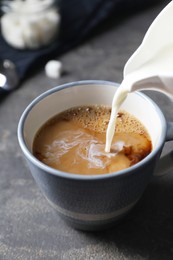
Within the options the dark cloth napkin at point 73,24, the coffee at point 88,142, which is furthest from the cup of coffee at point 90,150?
the dark cloth napkin at point 73,24

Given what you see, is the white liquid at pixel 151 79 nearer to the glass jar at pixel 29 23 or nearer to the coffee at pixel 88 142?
the coffee at pixel 88 142

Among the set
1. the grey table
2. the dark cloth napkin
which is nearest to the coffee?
the grey table

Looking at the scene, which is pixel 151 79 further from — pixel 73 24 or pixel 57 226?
pixel 73 24

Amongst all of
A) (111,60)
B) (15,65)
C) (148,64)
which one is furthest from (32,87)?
(148,64)

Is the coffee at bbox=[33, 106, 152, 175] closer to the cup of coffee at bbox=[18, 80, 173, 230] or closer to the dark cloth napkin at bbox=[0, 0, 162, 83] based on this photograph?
the cup of coffee at bbox=[18, 80, 173, 230]

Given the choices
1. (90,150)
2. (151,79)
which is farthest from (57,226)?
(151,79)
